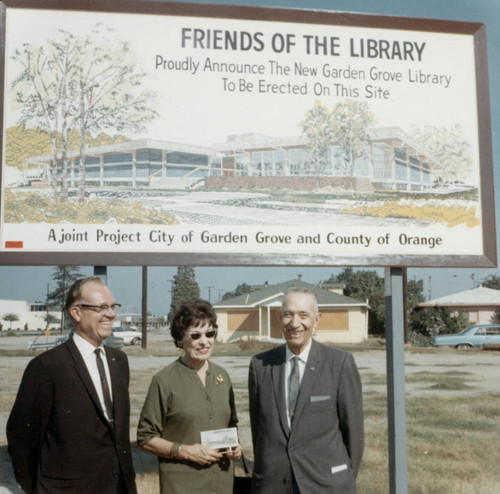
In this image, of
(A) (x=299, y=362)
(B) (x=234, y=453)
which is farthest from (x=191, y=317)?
(B) (x=234, y=453)

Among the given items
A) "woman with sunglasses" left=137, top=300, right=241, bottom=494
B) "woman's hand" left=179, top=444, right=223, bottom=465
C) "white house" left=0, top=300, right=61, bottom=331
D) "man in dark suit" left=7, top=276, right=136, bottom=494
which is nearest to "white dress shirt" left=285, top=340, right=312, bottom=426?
"woman with sunglasses" left=137, top=300, right=241, bottom=494

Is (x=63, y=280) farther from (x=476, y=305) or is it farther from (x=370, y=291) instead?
(x=476, y=305)

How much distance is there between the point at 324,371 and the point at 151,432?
3.18 feet

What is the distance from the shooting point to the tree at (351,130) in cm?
391

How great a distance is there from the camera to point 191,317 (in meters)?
2.85

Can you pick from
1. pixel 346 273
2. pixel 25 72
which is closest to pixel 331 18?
pixel 25 72

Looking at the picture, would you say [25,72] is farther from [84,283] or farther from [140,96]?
[84,283]

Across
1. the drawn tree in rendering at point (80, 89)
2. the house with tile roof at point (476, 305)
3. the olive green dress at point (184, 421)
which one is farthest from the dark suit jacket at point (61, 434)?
the house with tile roof at point (476, 305)

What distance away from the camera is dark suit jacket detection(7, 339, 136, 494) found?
2.50 metres

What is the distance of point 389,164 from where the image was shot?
4.02m

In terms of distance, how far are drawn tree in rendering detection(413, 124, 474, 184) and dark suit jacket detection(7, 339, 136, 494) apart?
9.86 feet

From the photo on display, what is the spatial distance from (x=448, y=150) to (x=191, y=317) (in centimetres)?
252

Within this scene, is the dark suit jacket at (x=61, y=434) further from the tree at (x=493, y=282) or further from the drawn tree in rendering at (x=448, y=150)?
the tree at (x=493, y=282)

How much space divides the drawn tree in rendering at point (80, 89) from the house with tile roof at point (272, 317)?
10.7m
